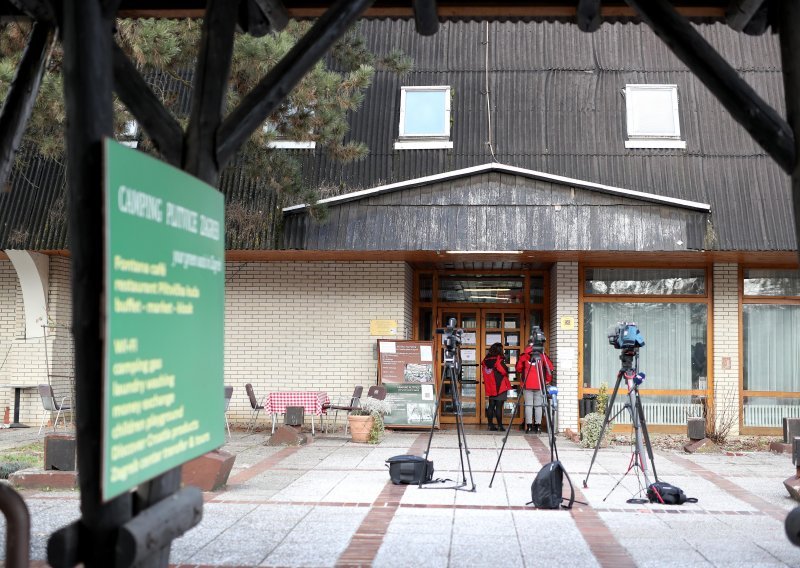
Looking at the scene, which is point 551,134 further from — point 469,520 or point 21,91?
point 21,91

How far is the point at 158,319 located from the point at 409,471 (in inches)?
288

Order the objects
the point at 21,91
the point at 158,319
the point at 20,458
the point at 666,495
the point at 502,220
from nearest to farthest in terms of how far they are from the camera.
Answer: the point at 158,319, the point at 21,91, the point at 666,495, the point at 20,458, the point at 502,220

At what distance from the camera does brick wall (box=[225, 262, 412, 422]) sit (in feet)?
58.7

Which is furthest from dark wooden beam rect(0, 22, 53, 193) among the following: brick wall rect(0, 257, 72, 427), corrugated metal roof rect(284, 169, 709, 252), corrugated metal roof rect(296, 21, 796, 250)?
brick wall rect(0, 257, 72, 427)

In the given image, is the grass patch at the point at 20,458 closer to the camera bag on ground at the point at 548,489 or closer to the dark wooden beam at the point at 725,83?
the camera bag on ground at the point at 548,489

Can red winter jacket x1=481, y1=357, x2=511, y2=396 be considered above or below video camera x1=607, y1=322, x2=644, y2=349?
below

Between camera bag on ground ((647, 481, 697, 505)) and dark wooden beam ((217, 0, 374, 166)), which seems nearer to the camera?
dark wooden beam ((217, 0, 374, 166))

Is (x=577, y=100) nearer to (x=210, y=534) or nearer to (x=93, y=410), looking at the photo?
(x=210, y=534)

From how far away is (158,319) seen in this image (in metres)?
4.27

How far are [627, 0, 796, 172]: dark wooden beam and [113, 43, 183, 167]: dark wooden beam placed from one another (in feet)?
9.42

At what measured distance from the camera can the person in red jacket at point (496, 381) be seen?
17.9 metres

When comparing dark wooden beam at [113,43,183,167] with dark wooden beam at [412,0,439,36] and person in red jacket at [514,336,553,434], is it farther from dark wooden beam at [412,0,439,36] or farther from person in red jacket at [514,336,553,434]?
person in red jacket at [514,336,553,434]

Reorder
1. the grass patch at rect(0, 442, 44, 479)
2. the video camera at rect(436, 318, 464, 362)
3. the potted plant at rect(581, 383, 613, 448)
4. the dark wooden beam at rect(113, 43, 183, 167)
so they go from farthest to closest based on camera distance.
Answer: the potted plant at rect(581, 383, 613, 448) → the grass patch at rect(0, 442, 44, 479) → the video camera at rect(436, 318, 464, 362) → the dark wooden beam at rect(113, 43, 183, 167)

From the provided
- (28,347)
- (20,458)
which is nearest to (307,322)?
(28,347)
